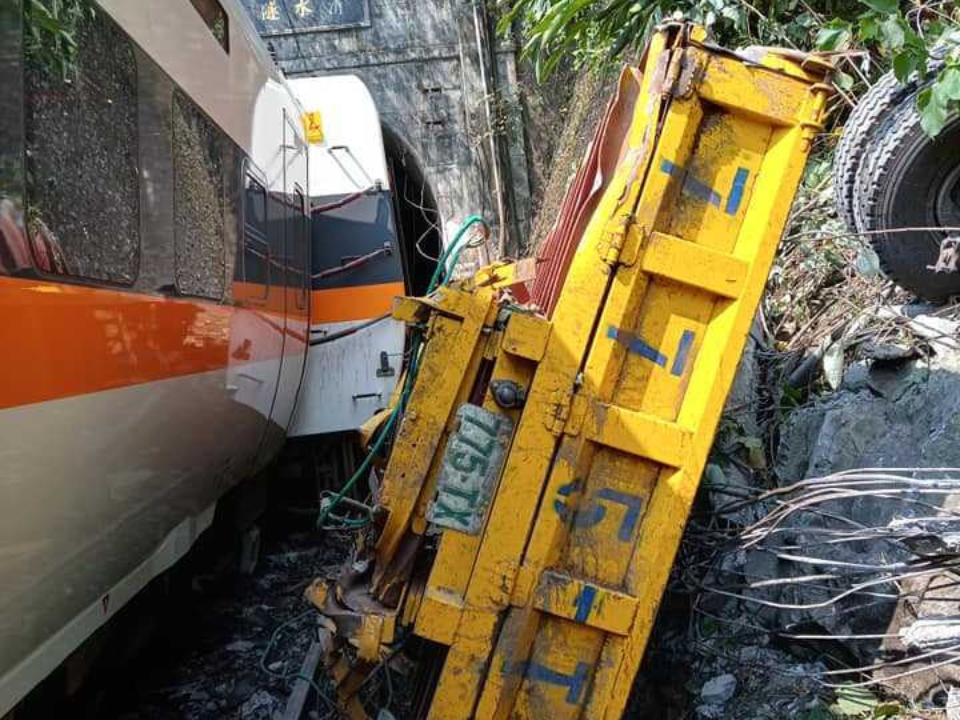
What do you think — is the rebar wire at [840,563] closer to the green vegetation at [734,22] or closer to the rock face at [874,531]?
the rock face at [874,531]

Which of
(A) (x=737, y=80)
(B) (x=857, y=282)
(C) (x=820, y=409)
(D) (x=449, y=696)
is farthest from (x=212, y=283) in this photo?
(B) (x=857, y=282)

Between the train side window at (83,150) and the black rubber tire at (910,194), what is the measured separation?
2725 mm

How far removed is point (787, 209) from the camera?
2.27 meters

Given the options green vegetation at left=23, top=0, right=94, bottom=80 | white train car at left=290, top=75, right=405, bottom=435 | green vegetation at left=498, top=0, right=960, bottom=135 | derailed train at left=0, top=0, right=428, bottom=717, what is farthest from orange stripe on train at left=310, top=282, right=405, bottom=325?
green vegetation at left=23, top=0, right=94, bottom=80

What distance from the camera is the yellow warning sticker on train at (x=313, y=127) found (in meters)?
6.58

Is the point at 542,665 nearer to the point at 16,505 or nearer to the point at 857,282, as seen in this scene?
the point at 16,505

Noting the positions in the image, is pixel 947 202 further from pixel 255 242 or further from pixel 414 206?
pixel 414 206

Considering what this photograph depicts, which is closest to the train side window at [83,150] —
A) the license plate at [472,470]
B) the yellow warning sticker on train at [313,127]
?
the license plate at [472,470]

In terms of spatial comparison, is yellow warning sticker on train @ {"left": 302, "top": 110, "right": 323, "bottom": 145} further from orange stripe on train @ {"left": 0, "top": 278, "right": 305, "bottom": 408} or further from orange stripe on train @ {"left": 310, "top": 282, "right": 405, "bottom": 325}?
orange stripe on train @ {"left": 0, "top": 278, "right": 305, "bottom": 408}

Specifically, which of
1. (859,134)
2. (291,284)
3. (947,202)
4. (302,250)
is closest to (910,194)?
(947,202)

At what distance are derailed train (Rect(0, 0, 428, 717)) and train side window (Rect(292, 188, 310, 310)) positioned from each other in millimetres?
892

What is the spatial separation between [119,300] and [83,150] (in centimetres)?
41

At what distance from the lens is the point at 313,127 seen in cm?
664

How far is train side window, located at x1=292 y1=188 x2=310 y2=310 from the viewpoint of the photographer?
18.0 feet
